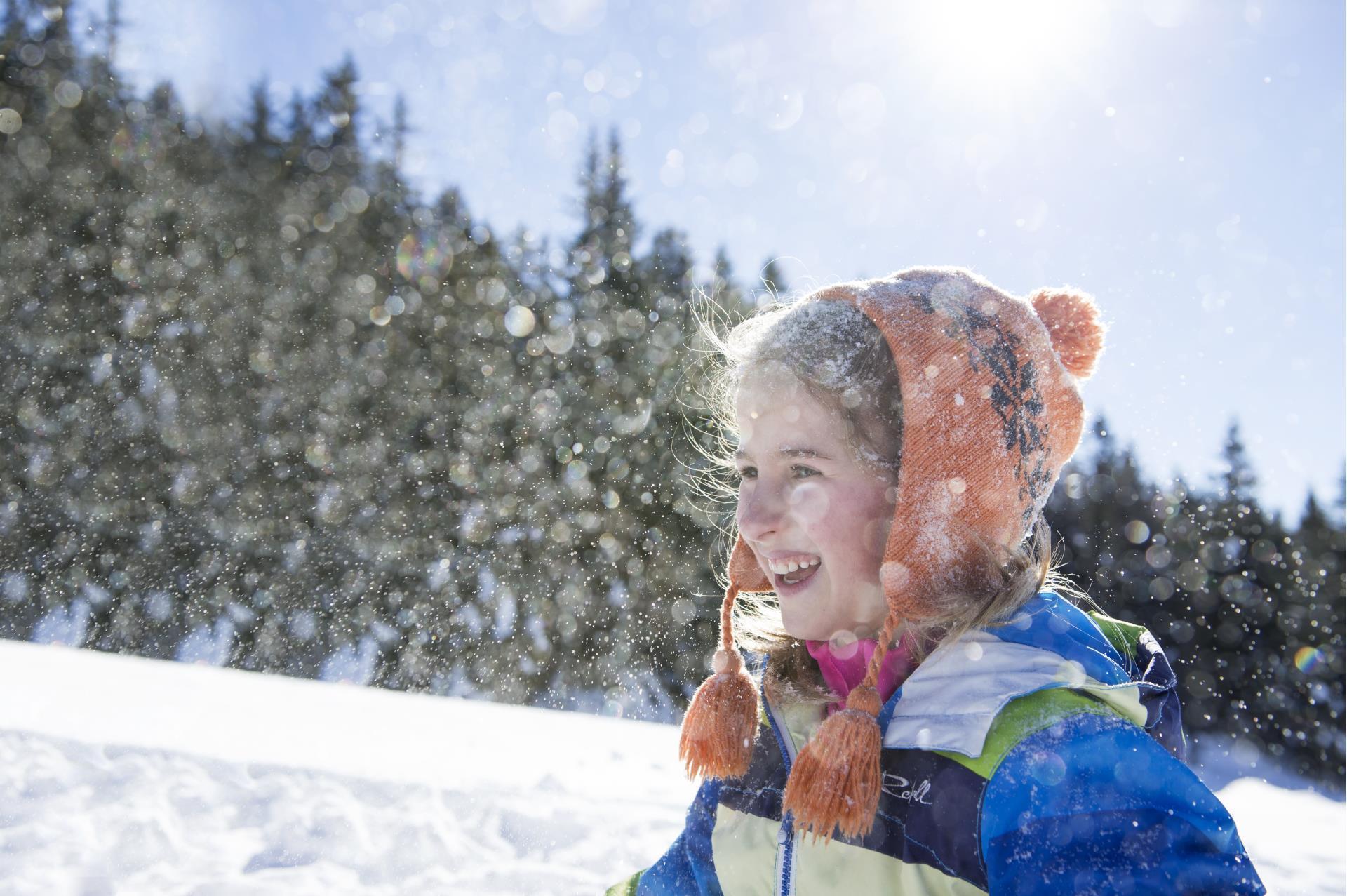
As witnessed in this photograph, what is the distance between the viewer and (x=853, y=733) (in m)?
1.05

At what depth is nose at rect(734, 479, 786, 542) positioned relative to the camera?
1.30 meters

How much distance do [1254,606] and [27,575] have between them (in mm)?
21624

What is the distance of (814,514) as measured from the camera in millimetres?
1293

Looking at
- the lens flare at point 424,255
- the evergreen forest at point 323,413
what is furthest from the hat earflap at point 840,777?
the lens flare at point 424,255

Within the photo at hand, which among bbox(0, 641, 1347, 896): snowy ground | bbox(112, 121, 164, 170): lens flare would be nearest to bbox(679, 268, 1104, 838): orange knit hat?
bbox(0, 641, 1347, 896): snowy ground

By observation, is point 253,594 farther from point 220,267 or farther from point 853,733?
point 853,733

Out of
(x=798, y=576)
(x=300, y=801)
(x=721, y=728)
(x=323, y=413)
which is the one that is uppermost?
(x=323, y=413)

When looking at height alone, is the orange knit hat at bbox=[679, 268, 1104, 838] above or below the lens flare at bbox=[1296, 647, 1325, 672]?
A: above

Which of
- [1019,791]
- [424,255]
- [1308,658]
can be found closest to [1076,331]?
[1019,791]

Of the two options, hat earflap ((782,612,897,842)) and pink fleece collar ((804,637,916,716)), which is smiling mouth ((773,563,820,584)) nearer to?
pink fleece collar ((804,637,916,716))

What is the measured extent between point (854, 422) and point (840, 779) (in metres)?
0.60

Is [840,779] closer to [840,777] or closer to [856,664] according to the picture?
[840,777]

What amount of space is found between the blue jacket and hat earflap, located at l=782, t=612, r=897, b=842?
0.07 meters

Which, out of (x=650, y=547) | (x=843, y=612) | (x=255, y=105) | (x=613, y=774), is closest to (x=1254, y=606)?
(x=650, y=547)
